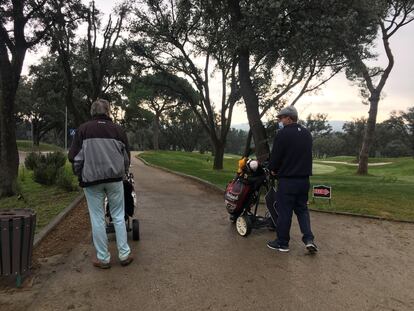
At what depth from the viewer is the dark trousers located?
5.71 metres

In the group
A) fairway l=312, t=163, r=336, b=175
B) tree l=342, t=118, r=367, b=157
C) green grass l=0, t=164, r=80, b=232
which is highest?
tree l=342, t=118, r=367, b=157

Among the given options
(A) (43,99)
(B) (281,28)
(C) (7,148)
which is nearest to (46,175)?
(C) (7,148)

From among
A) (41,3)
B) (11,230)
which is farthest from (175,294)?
(41,3)

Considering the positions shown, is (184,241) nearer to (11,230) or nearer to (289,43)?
(11,230)

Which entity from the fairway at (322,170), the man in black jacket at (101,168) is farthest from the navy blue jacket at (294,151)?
the fairway at (322,170)

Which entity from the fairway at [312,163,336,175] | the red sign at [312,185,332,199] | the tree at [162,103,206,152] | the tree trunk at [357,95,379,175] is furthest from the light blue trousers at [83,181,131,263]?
the tree at [162,103,206,152]

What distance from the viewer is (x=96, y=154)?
496cm

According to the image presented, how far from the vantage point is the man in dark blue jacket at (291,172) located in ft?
18.7

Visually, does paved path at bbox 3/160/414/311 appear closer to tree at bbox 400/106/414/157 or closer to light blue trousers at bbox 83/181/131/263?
light blue trousers at bbox 83/181/131/263

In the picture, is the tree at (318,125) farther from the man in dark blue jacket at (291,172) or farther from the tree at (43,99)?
the man in dark blue jacket at (291,172)

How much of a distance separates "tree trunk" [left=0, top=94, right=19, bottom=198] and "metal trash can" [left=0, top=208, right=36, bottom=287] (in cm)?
777

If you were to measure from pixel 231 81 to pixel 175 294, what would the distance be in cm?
2056

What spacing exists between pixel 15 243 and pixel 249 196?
369 centimetres

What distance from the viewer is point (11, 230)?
14.2 feet
